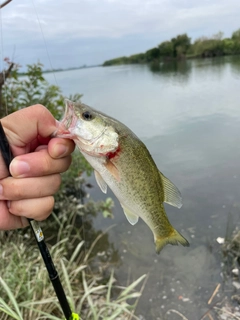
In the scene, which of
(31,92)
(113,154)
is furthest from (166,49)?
(113,154)

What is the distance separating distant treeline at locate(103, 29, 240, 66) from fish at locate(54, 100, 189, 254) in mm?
37706

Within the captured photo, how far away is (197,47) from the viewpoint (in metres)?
37.5

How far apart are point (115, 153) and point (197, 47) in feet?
130

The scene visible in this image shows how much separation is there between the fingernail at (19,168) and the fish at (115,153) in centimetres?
22

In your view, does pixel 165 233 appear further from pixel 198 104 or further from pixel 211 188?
pixel 198 104

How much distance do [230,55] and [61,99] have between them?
36208mm

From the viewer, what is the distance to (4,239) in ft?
14.5

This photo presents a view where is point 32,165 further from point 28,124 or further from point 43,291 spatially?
point 43,291

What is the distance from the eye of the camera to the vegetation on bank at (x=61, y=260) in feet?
10.2

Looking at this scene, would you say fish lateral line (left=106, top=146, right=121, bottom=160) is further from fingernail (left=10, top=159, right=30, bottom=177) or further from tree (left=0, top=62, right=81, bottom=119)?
tree (left=0, top=62, right=81, bottom=119)

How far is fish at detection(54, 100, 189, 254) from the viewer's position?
4.80 ft

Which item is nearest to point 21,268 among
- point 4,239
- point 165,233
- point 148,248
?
point 4,239

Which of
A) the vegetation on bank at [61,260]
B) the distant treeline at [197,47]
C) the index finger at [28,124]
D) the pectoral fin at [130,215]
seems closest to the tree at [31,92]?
the vegetation on bank at [61,260]

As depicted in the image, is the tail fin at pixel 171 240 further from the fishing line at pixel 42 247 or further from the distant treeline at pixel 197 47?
the distant treeline at pixel 197 47
